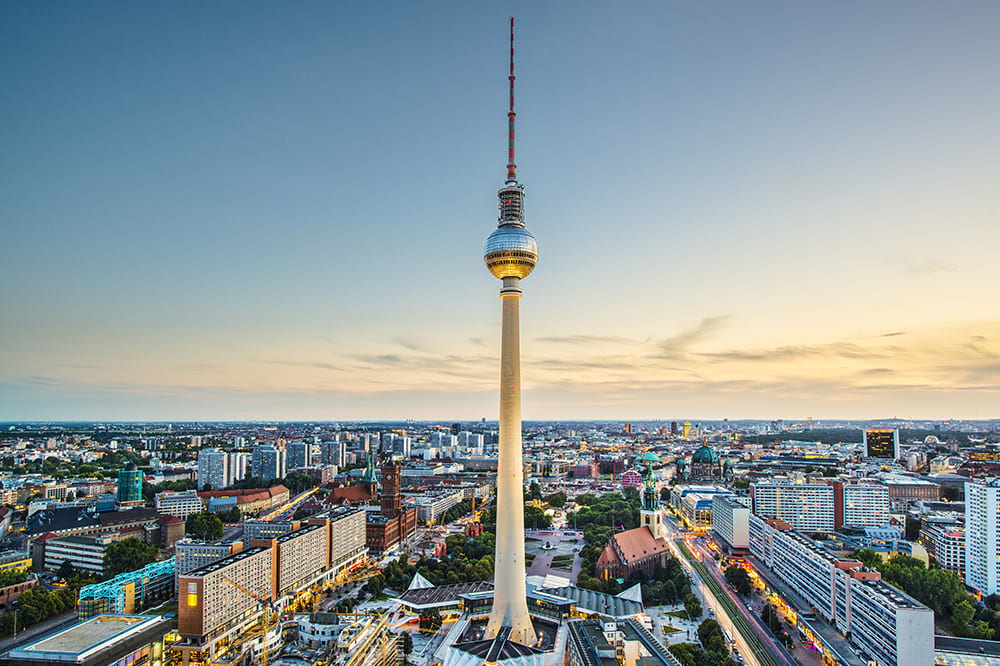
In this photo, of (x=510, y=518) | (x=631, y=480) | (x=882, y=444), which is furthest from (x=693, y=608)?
(x=882, y=444)

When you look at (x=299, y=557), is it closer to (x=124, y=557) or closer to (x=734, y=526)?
(x=124, y=557)

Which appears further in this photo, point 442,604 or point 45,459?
point 45,459

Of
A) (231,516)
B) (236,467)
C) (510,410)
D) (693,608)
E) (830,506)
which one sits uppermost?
(510,410)

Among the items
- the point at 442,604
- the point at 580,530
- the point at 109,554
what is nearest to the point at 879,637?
the point at 442,604

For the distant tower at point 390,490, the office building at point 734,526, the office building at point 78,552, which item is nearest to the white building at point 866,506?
the office building at point 734,526

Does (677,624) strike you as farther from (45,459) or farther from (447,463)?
(45,459)

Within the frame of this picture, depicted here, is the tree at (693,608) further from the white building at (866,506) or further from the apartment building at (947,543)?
the white building at (866,506)

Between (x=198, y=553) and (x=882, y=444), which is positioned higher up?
(x=198, y=553)

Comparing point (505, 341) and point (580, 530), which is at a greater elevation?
point (505, 341)
